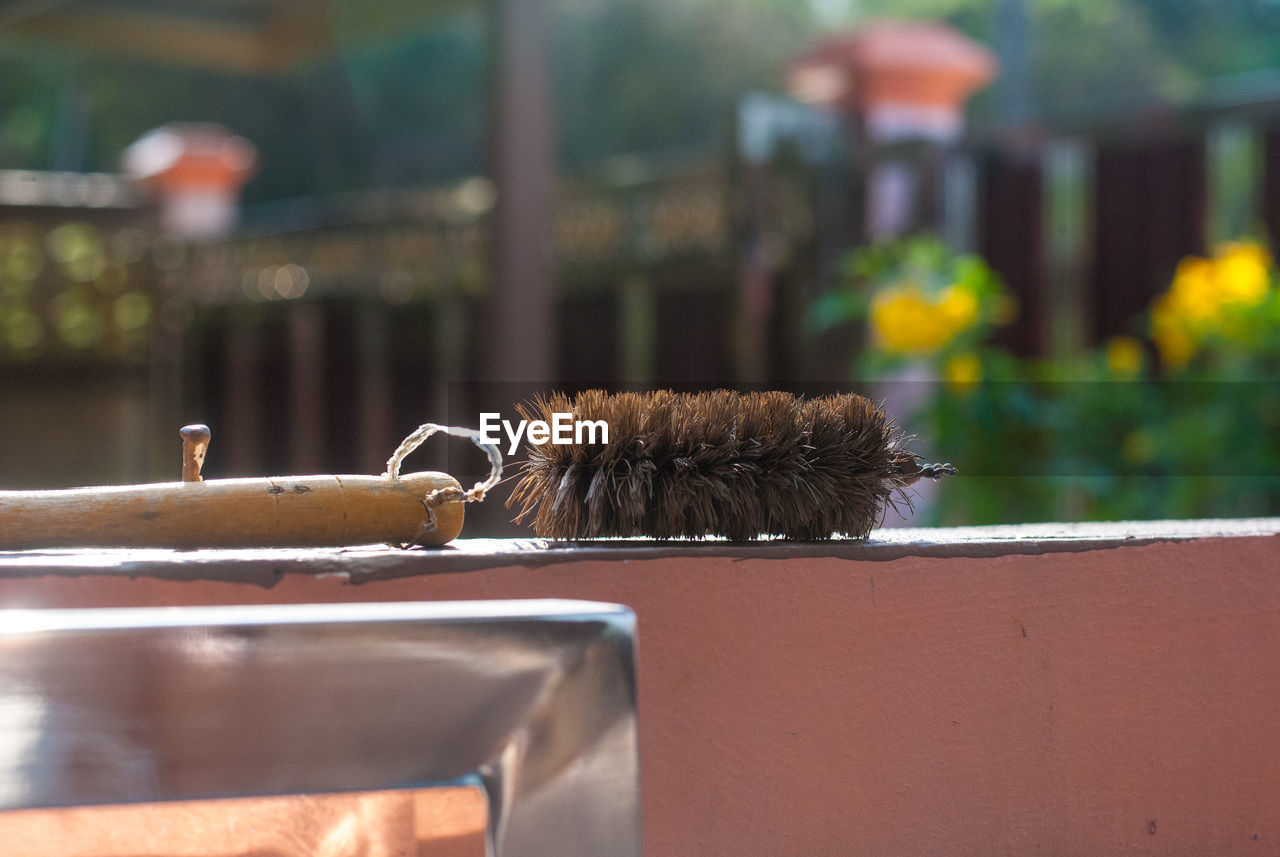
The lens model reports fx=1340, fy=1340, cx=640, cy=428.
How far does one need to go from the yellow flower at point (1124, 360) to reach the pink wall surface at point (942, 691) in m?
2.15

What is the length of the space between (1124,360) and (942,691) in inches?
94.2

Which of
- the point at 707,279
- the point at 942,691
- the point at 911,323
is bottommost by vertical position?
the point at 942,691

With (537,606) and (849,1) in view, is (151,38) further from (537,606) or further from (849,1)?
(849,1)

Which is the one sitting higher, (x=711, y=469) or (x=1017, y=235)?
(x=1017, y=235)

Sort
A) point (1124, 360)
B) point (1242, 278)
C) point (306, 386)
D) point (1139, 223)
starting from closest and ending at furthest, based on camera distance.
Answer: point (1242, 278) → point (1124, 360) → point (1139, 223) → point (306, 386)

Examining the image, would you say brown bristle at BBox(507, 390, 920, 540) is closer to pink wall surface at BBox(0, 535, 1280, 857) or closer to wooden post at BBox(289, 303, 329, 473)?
pink wall surface at BBox(0, 535, 1280, 857)

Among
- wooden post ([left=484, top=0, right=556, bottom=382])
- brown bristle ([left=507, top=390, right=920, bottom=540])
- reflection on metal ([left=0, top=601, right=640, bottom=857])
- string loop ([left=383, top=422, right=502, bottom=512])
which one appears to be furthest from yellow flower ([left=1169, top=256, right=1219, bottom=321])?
reflection on metal ([left=0, top=601, right=640, bottom=857])

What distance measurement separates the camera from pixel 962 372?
3.55m

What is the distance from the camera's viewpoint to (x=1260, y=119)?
3.45 metres

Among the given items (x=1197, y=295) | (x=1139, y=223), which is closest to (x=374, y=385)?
(x=1139, y=223)

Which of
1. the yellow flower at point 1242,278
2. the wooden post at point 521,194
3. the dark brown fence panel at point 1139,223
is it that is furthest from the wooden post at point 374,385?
the yellow flower at point 1242,278

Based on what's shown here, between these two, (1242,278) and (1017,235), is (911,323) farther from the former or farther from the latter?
(1242,278)

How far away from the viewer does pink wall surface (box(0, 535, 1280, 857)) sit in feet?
3.91

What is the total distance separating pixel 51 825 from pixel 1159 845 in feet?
3.31
